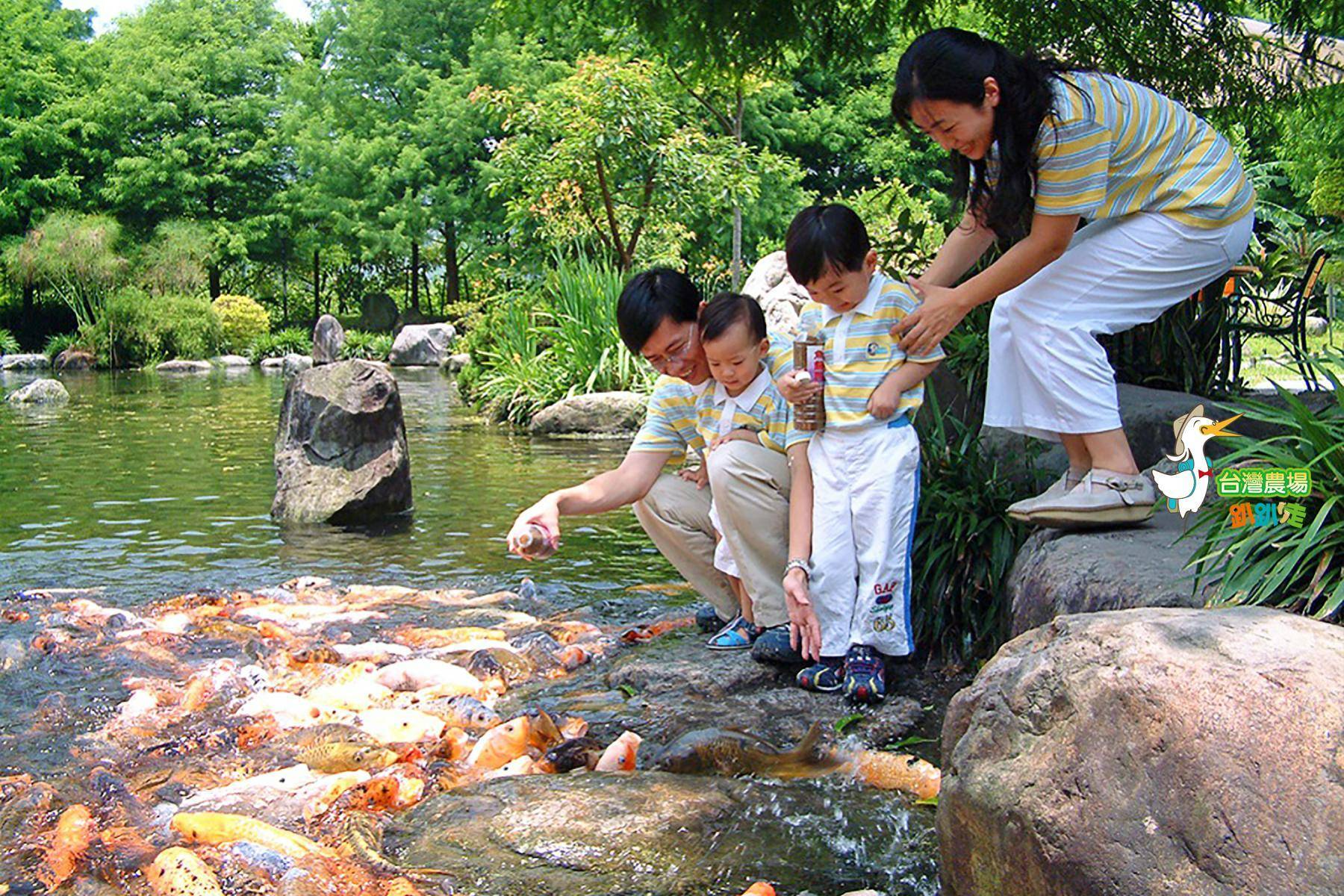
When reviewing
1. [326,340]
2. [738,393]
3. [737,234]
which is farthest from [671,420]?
[326,340]

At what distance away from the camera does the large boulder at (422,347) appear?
29500 millimetres

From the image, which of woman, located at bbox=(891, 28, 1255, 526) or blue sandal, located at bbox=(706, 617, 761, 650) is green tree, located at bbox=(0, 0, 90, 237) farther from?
woman, located at bbox=(891, 28, 1255, 526)

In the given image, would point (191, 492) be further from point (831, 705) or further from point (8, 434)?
point (831, 705)

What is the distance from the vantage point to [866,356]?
3736mm

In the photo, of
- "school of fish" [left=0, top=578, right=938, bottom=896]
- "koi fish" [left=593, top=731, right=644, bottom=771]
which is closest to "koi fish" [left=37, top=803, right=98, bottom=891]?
"school of fish" [left=0, top=578, right=938, bottom=896]

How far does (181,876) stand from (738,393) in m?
2.14

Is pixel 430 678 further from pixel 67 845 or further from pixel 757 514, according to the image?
pixel 67 845

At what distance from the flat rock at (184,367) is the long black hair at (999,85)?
26472 millimetres

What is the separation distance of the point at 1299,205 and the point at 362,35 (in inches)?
981

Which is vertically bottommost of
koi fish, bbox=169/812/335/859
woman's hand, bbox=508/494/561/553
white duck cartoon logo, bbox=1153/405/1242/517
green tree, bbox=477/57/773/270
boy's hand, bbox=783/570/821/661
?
koi fish, bbox=169/812/335/859

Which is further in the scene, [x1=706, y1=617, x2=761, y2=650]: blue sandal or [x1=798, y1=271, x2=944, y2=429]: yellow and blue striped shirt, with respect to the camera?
[x1=706, y1=617, x2=761, y2=650]: blue sandal

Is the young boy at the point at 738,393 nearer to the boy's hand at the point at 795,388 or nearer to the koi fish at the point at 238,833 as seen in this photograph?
the boy's hand at the point at 795,388

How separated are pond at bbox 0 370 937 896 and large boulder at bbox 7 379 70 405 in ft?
5.63

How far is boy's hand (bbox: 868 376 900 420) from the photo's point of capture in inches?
143
